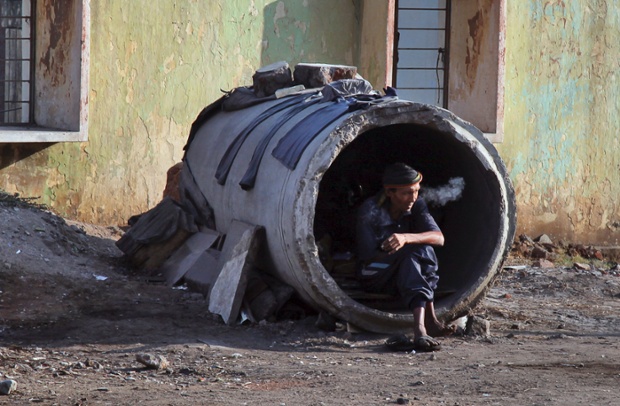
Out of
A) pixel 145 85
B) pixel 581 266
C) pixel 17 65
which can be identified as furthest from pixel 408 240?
pixel 17 65

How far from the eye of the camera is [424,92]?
12.2 metres

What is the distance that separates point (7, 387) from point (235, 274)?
2.25 metres

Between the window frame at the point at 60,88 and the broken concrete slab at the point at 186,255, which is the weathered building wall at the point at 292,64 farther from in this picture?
the broken concrete slab at the point at 186,255

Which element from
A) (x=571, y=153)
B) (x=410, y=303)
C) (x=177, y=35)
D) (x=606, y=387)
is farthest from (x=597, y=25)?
(x=606, y=387)

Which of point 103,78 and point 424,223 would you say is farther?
point 103,78

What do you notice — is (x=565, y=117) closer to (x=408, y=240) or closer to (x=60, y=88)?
(x=60, y=88)

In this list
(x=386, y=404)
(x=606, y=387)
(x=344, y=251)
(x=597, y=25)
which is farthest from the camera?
(x=597, y=25)

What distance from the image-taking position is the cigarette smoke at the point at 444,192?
7695 mm

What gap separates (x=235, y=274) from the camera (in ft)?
23.5

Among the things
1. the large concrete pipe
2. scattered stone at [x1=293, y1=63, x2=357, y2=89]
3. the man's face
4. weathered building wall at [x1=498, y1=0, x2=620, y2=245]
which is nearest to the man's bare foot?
the large concrete pipe

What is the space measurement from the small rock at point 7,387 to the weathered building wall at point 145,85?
4.59m

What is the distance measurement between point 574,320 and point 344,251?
175 cm

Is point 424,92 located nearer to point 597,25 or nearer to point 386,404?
point 597,25

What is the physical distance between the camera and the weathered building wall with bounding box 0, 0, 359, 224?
385 inches
